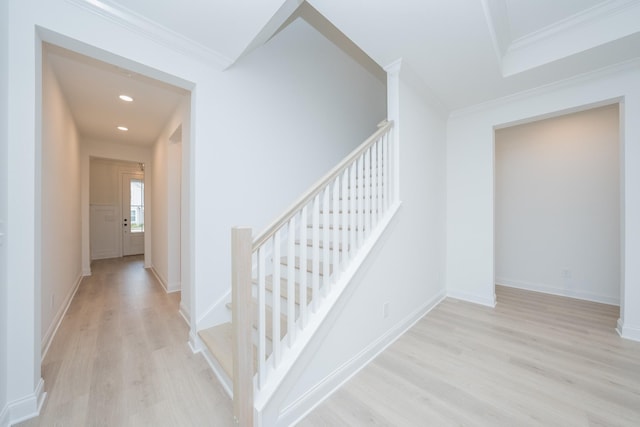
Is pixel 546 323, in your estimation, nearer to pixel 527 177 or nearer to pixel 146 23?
pixel 527 177

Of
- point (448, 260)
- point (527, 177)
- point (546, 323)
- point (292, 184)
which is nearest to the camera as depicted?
point (546, 323)

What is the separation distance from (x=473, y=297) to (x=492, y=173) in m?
1.65

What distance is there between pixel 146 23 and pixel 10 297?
197cm

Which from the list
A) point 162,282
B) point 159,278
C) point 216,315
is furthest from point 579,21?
point 159,278

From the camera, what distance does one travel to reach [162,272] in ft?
13.3

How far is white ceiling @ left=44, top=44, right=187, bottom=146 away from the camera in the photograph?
91.7 inches

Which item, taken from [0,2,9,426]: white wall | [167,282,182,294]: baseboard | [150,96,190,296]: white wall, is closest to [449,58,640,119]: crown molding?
[150,96,190,296]: white wall

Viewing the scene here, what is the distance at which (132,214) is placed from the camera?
6.74m

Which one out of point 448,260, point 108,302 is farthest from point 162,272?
point 448,260

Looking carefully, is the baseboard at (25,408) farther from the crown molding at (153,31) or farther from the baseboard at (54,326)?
the crown molding at (153,31)

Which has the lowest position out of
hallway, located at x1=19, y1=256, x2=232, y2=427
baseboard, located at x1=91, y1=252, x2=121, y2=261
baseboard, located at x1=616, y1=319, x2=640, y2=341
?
hallway, located at x1=19, y1=256, x2=232, y2=427

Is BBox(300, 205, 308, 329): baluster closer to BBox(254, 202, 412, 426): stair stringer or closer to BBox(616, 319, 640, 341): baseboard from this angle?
BBox(254, 202, 412, 426): stair stringer

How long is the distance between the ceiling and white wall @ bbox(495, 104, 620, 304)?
1.31 metres

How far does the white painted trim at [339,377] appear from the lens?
1425 millimetres
